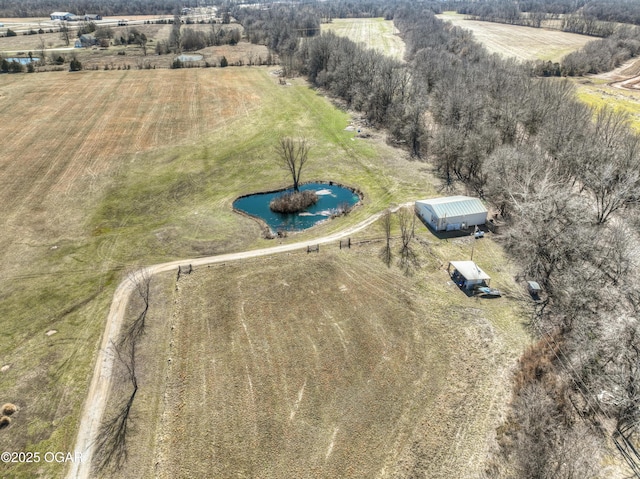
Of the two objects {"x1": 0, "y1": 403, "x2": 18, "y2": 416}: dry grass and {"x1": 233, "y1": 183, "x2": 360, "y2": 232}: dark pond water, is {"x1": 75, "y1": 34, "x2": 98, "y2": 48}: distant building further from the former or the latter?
{"x1": 0, "y1": 403, "x2": 18, "y2": 416}: dry grass

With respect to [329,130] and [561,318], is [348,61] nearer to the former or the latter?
[329,130]

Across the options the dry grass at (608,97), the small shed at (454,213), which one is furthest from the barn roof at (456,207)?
the dry grass at (608,97)

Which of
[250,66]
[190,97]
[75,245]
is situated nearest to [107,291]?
[75,245]

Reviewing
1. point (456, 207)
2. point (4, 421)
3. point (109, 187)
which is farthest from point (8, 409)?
point (456, 207)

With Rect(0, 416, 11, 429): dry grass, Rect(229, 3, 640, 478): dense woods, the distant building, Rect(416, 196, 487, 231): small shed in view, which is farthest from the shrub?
Answer: the distant building

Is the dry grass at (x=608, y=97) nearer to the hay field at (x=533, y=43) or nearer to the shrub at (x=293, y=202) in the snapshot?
the hay field at (x=533, y=43)

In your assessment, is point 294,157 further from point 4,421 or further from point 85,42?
point 85,42
